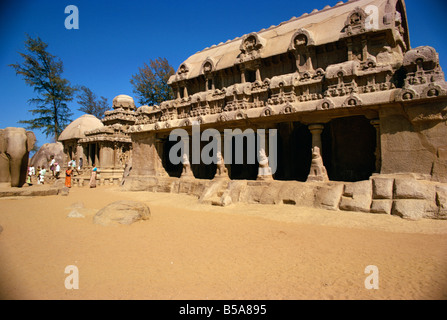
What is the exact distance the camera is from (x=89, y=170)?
2066 cm

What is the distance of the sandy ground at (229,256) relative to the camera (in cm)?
305

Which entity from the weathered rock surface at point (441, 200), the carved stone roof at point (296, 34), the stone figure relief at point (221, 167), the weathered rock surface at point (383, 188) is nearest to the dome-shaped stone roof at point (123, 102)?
the carved stone roof at point (296, 34)

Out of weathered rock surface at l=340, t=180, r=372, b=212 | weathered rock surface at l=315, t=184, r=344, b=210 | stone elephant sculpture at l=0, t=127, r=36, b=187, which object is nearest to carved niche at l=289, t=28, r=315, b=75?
weathered rock surface at l=315, t=184, r=344, b=210

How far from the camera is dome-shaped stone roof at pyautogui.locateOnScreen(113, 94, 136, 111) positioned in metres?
20.5

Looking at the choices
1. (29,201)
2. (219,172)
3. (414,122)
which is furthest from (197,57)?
(414,122)

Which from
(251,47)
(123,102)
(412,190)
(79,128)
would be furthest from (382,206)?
(79,128)

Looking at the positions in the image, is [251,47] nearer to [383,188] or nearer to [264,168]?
[264,168]

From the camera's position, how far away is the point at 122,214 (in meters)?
6.22

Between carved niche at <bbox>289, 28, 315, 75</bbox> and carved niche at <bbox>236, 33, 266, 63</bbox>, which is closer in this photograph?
carved niche at <bbox>289, 28, 315, 75</bbox>

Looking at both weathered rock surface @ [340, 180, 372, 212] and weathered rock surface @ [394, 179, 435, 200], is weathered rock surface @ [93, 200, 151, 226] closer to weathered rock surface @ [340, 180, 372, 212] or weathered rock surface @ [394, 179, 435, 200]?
weathered rock surface @ [340, 180, 372, 212]

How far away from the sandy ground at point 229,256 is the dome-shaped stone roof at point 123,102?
15.0 meters

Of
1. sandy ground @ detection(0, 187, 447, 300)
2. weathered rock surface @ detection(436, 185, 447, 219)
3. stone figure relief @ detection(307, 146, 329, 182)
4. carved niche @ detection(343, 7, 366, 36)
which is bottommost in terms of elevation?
sandy ground @ detection(0, 187, 447, 300)

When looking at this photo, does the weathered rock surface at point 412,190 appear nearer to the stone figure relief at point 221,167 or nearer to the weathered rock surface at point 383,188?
the weathered rock surface at point 383,188

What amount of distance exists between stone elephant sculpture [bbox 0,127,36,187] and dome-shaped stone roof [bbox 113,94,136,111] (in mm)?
9850
